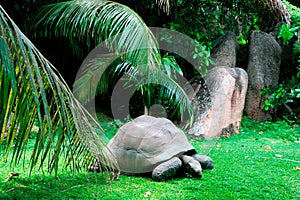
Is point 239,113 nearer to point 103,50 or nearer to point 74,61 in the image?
point 103,50

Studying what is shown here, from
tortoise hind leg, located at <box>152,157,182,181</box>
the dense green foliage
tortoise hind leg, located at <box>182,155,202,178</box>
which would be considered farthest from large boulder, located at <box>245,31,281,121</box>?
tortoise hind leg, located at <box>152,157,182,181</box>

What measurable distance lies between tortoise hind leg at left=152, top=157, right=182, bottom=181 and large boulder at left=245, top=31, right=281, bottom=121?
4525 millimetres

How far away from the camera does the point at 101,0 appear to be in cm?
522

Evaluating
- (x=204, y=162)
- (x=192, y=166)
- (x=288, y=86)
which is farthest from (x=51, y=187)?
(x=288, y=86)

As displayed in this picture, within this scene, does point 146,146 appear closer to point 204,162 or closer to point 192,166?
point 192,166

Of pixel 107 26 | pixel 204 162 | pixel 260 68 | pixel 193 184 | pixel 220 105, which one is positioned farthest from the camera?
pixel 260 68

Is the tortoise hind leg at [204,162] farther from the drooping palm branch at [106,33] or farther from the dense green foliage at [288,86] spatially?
the dense green foliage at [288,86]

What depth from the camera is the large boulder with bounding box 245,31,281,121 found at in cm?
759

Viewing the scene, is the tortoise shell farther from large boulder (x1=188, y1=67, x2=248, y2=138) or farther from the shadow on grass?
large boulder (x1=188, y1=67, x2=248, y2=138)

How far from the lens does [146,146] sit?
11.7 ft

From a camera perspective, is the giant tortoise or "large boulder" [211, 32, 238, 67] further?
"large boulder" [211, 32, 238, 67]

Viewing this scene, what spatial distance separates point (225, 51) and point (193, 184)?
4809 millimetres

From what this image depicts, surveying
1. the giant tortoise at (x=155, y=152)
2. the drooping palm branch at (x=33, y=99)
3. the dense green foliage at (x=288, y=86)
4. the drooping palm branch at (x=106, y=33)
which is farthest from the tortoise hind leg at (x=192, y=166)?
the dense green foliage at (x=288, y=86)

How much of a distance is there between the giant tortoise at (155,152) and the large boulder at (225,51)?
398 cm
